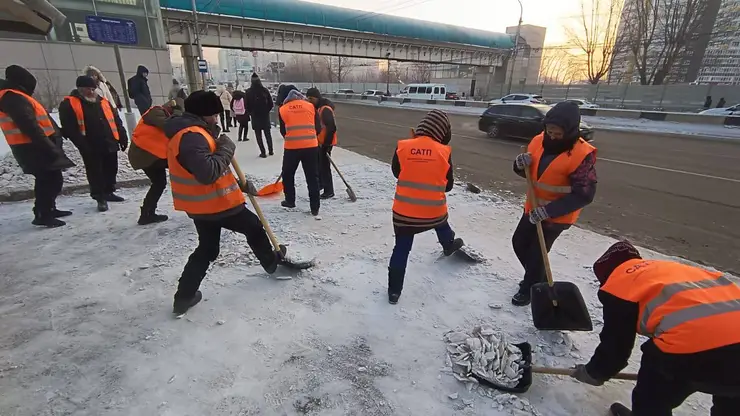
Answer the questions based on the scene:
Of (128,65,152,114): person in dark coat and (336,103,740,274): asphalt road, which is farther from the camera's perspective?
(128,65,152,114): person in dark coat

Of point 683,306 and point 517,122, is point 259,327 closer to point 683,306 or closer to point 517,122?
point 683,306

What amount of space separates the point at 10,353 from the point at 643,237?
6366mm

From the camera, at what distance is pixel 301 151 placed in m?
4.79

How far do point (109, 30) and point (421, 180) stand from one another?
6.35m

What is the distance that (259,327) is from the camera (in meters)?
2.72

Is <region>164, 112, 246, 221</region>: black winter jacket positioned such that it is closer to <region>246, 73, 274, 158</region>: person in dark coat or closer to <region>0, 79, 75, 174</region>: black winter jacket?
<region>0, 79, 75, 174</region>: black winter jacket

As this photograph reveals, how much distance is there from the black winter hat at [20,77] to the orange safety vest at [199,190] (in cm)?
285

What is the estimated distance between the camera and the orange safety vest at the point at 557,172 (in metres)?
2.54

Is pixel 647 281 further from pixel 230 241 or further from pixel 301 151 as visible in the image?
pixel 301 151

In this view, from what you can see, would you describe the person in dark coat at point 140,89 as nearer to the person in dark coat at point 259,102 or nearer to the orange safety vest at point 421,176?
the person in dark coat at point 259,102

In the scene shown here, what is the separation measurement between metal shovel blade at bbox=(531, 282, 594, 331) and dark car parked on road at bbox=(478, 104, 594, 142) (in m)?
10.7

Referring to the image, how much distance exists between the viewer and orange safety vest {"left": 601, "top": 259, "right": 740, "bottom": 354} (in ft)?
4.48

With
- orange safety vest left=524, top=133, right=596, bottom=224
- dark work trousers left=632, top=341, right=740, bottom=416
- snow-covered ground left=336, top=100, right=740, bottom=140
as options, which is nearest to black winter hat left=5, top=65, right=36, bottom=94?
orange safety vest left=524, top=133, right=596, bottom=224

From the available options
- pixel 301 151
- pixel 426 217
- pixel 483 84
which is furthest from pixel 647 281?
pixel 483 84
